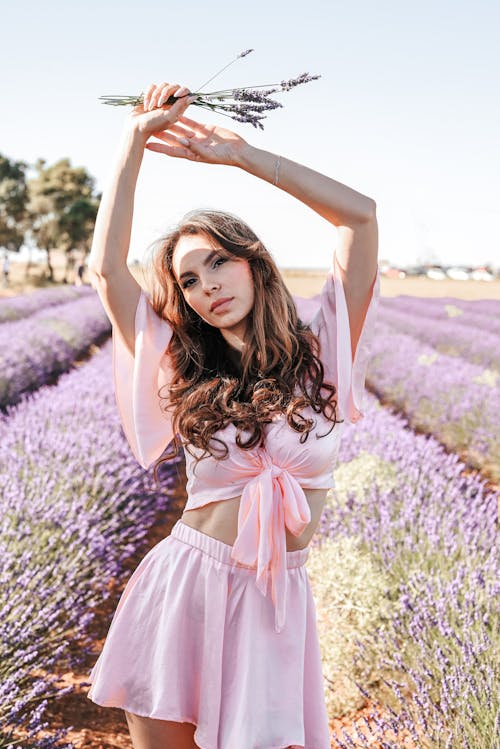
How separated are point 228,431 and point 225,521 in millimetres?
195

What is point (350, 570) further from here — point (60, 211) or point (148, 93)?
point (60, 211)

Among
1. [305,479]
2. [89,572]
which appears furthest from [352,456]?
[305,479]

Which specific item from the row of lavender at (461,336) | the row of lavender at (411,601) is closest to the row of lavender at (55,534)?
the row of lavender at (411,601)

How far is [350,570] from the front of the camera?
291 centimetres

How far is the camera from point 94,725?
2.60 meters

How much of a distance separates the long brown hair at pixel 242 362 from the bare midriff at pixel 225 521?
4.9 inches

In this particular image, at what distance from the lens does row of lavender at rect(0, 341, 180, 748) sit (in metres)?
2.25

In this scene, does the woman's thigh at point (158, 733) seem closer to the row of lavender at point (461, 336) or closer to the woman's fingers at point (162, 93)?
the woman's fingers at point (162, 93)

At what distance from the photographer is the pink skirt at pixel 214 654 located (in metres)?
1.39

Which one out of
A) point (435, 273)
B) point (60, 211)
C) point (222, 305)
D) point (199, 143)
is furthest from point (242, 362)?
point (435, 273)

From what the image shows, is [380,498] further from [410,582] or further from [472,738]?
[472,738]

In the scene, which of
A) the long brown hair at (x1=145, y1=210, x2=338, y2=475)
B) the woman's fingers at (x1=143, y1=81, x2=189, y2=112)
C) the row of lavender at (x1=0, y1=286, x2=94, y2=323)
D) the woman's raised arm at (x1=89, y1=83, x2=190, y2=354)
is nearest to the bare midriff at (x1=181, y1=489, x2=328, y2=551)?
the long brown hair at (x1=145, y1=210, x2=338, y2=475)

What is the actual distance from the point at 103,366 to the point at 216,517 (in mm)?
5746

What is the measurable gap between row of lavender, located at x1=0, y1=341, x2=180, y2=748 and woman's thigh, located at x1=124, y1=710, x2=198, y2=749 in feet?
1.72
